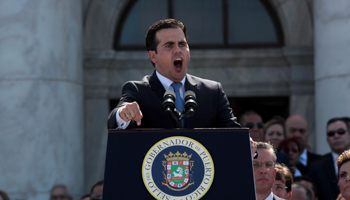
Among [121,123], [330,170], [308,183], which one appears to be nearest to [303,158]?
[330,170]

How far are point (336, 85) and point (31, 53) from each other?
4474mm

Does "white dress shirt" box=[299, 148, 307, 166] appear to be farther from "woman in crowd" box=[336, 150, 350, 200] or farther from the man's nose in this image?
the man's nose

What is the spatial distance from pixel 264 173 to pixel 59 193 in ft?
12.1

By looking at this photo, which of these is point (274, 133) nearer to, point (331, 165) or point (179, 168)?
point (331, 165)

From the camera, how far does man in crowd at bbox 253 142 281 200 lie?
183 inches

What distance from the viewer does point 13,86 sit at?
8.02m

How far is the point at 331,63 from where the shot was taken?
27.4ft

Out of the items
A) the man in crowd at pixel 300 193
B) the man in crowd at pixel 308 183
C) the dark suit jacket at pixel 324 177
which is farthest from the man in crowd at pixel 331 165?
the man in crowd at pixel 300 193

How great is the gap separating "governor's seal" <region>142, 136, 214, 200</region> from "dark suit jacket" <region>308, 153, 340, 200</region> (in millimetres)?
3662

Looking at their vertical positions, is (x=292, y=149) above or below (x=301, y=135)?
below

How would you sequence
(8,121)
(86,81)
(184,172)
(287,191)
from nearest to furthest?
(184,172) < (287,191) < (8,121) < (86,81)

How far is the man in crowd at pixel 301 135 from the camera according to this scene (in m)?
7.14

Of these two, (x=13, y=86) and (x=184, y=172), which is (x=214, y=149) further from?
(x=13, y=86)

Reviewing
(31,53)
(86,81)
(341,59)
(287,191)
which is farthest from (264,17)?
(287,191)
